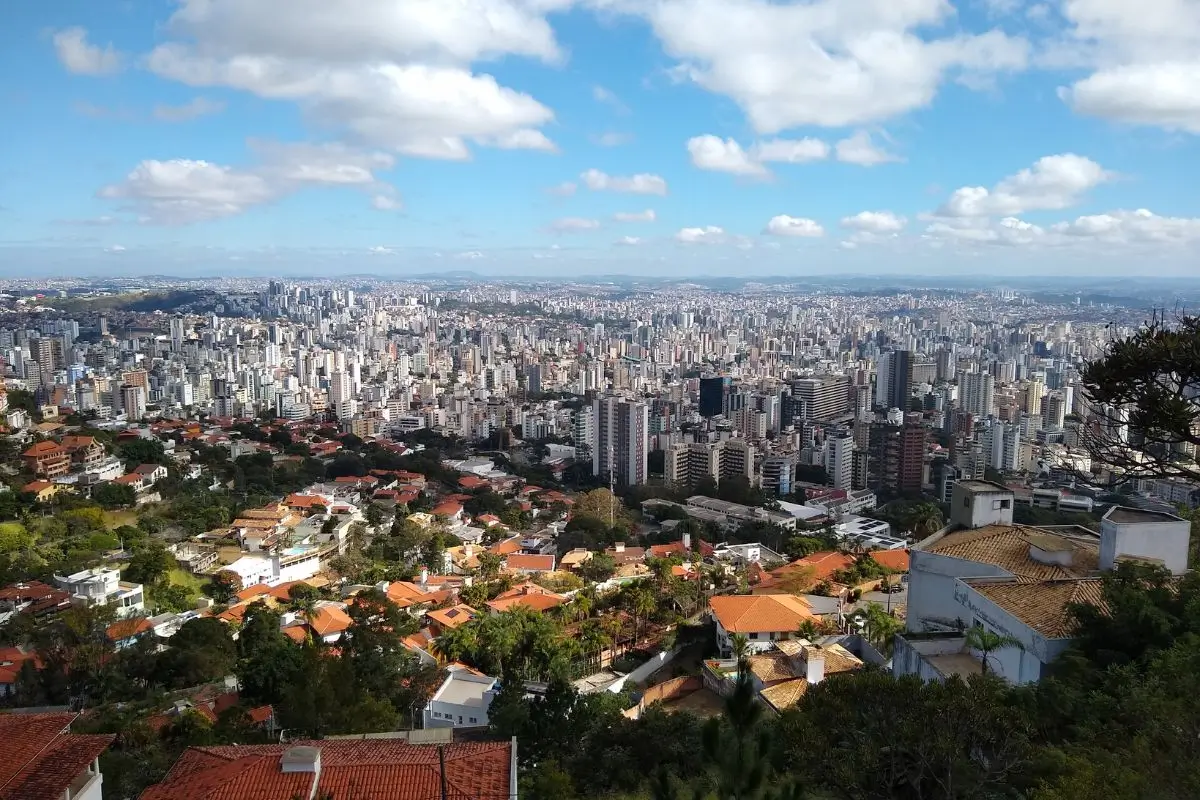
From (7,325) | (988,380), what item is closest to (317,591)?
(988,380)

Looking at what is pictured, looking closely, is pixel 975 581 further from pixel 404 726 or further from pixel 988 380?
pixel 988 380

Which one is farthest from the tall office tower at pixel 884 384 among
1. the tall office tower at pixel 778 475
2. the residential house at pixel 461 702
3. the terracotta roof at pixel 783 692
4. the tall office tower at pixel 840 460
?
the terracotta roof at pixel 783 692

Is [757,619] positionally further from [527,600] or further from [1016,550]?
[527,600]

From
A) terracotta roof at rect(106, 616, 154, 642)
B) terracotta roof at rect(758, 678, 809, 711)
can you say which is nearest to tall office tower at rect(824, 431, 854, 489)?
terracotta roof at rect(106, 616, 154, 642)

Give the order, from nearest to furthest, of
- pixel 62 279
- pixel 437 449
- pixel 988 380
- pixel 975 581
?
pixel 975 581
pixel 437 449
pixel 988 380
pixel 62 279

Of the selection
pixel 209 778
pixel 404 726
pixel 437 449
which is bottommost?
pixel 437 449

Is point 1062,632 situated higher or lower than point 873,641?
higher
